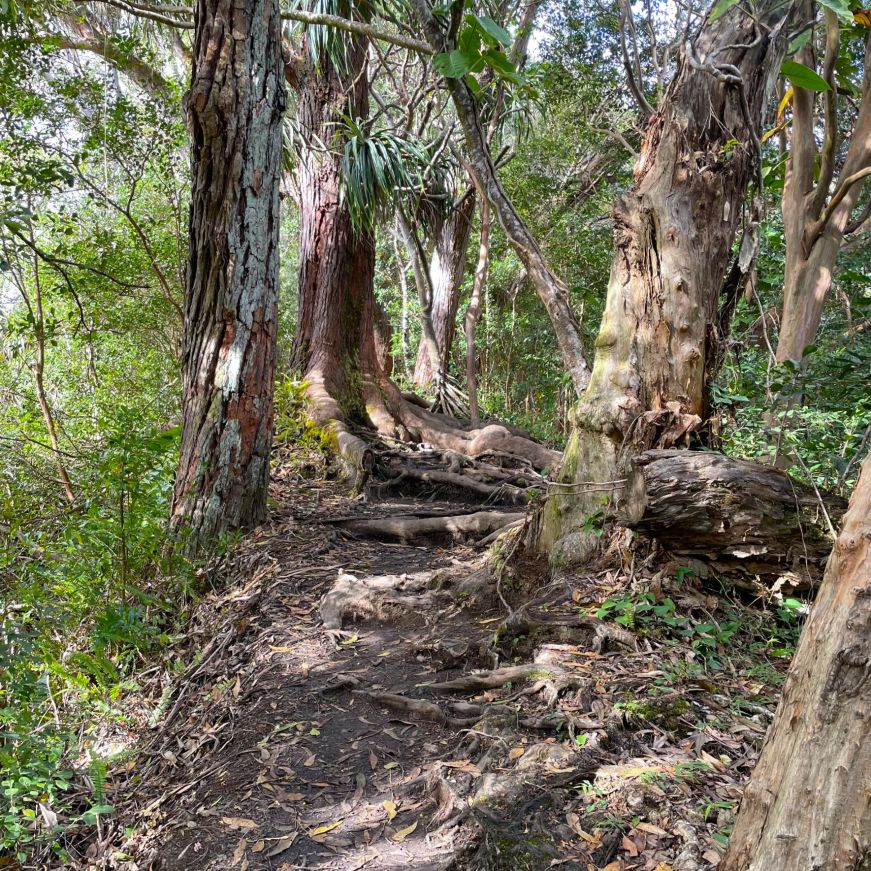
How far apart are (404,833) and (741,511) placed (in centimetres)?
183

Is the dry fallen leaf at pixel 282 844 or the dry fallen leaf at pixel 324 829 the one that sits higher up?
the dry fallen leaf at pixel 324 829

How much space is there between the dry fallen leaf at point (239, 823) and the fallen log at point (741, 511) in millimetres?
1939

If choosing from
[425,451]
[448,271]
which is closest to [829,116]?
[425,451]

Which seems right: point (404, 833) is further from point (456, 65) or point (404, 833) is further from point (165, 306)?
point (165, 306)

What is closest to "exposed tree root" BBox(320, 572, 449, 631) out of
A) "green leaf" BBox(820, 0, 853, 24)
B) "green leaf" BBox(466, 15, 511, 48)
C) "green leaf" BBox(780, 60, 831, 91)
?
"green leaf" BBox(466, 15, 511, 48)

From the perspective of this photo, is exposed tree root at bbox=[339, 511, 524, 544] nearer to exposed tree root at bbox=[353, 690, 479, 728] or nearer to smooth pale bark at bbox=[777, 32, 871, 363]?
exposed tree root at bbox=[353, 690, 479, 728]

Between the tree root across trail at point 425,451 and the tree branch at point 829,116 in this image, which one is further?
the tree root across trail at point 425,451

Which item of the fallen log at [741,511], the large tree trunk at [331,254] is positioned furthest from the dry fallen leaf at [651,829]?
the large tree trunk at [331,254]

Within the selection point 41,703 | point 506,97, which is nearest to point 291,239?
point 506,97

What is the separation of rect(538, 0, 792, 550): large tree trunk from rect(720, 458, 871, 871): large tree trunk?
2180mm

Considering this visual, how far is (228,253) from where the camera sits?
4.70 metres

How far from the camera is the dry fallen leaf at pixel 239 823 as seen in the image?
8.29 ft

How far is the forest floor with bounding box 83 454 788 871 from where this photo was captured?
2164 mm

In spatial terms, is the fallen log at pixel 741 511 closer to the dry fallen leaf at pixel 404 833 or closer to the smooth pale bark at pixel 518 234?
the smooth pale bark at pixel 518 234
